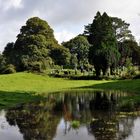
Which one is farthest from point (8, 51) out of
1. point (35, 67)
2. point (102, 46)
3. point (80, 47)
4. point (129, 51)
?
point (102, 46)

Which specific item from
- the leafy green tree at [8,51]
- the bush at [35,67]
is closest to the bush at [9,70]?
the bush at [35,67]

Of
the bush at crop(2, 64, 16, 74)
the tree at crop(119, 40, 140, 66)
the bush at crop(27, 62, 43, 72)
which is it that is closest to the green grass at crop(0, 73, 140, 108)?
the bush at crop(27, 62, 43, 72)

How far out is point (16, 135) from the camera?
24.8 meters

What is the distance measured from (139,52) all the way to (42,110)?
10773cm

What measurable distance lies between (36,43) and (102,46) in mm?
27444

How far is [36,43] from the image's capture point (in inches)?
4673

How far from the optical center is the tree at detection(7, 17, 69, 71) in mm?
115375

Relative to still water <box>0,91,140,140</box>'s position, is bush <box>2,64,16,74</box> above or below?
above

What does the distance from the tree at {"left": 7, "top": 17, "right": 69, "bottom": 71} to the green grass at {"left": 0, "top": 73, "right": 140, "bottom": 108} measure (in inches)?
1026

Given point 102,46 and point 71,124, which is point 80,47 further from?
point 71,124

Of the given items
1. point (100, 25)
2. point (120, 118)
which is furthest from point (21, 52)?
point (120, 118)

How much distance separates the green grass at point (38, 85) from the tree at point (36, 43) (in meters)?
26.1

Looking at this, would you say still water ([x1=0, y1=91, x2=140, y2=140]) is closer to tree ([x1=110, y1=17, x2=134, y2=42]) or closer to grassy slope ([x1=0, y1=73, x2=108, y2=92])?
grassy slope ([x1=0, y1=73, x2=108, y2=92])

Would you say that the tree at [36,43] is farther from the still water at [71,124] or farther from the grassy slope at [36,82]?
the still water at [71,124]
